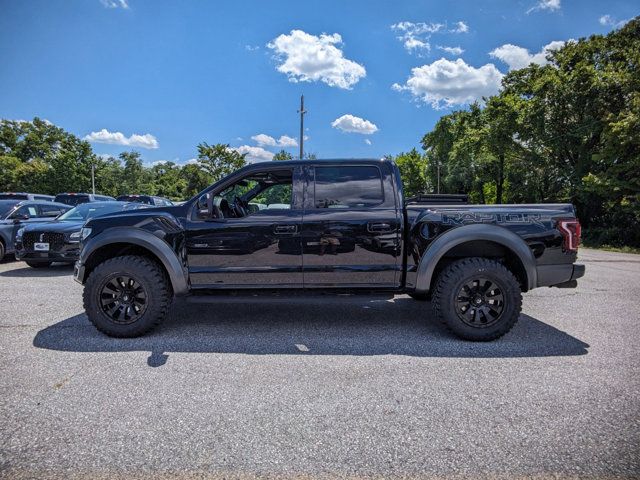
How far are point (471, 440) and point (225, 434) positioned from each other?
57.8 inches

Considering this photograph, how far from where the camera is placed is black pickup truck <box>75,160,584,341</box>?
3.92 meters

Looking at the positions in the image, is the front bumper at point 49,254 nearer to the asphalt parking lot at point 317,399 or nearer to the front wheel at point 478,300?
the asphalt parking lot at point 317,399

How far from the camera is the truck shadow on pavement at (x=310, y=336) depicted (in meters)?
3.71

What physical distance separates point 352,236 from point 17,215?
9606mm

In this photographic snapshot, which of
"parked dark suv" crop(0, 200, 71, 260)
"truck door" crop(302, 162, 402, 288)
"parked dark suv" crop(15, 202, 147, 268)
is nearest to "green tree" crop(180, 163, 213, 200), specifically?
"parked dark suv" crop(0, 200, 71, 260)

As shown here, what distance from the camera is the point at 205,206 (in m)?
4.04

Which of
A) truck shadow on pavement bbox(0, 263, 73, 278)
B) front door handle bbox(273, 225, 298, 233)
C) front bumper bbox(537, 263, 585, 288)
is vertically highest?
front door handle bbox(273, 225, 298, 233)

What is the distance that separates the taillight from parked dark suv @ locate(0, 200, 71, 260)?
395 inches

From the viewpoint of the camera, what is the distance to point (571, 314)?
505cm

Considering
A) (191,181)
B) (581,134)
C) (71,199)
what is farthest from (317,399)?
(191,181)

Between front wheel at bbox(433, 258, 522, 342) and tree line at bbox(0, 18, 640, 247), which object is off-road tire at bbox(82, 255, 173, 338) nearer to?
front wheel at bbox(433, 258, 522, 342)

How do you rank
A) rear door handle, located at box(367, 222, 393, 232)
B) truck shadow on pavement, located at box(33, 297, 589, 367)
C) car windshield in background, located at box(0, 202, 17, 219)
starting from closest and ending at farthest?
truck shadow on pavement, located at box(33, 297, 589, 367) < rear door handle, located at box(367, 222, 393, 232) < car windshield in background, located at box(0, 202, 17, 219)

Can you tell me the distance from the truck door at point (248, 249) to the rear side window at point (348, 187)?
277 millimetres

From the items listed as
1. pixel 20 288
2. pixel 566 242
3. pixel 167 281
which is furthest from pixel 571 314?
pixel 20 288
